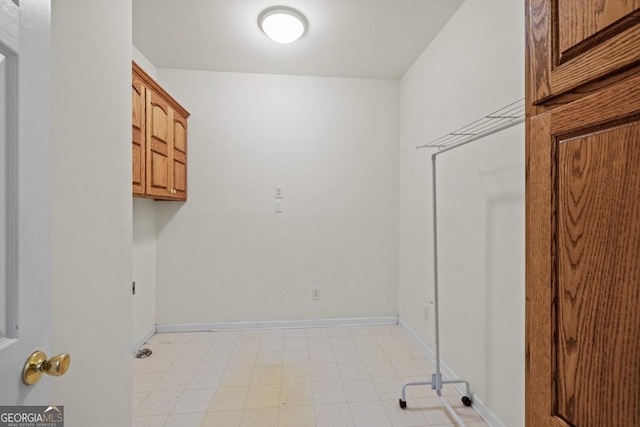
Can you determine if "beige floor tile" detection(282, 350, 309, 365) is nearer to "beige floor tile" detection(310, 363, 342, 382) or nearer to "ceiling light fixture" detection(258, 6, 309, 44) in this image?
"beige floor tile" detection(310, 363, 342, 382)

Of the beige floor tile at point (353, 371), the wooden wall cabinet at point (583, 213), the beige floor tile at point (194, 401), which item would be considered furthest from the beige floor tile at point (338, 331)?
the wooden wall cabinet at point (583, 213)

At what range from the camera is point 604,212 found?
0.56 meters

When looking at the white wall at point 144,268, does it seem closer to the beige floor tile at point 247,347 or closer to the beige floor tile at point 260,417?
the beige floor tile at point 247,347

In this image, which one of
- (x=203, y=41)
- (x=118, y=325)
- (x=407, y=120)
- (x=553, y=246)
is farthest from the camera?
(x=407, y=120)

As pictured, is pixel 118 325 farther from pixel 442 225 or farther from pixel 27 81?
pixel 442 225

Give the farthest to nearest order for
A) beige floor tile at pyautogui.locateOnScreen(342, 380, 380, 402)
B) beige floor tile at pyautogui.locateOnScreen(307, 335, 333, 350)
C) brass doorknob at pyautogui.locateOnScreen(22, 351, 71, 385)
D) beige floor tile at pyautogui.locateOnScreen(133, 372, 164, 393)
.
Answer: beige floor tile at pyautogui.locateOnScreen(307, 335, 333, 350) < beige floor tile at pyautogui.locateOnScreen(133, 372, 164, 393) < beige floor tile at pyautogui.locateOnScreen(342, 380, 380, 402) < brass doorknob at pyautogui.locateOnScreen(22, 351, 71, 385)

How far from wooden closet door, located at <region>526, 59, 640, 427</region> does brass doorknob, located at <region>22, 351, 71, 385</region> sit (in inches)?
44.6

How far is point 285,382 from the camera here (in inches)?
81.3

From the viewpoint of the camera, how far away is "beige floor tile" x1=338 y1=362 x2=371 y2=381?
2.12m

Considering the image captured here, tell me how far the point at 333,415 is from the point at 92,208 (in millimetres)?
1659

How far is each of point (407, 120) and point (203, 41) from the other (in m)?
2.00

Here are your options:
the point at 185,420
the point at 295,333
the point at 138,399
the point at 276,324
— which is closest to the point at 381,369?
the point at 295,333

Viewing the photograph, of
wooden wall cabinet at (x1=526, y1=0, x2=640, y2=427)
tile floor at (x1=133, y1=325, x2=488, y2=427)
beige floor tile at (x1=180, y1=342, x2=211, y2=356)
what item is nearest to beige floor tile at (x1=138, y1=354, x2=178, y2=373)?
tile floor at (x1=133, y1=325, x2=488, y2=427)

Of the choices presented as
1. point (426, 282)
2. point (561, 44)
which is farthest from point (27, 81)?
point (426, 282)
